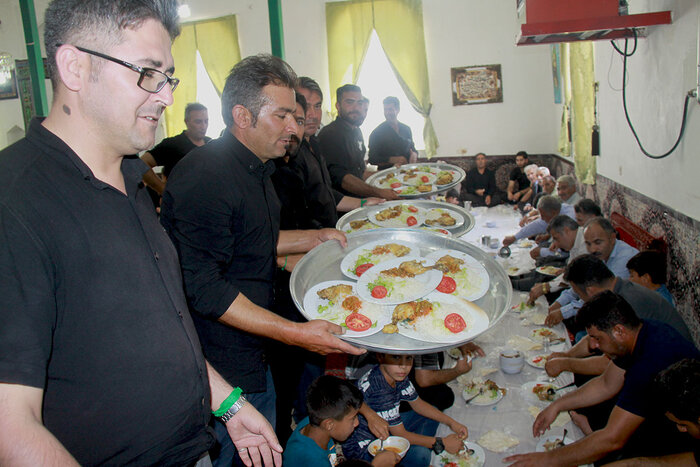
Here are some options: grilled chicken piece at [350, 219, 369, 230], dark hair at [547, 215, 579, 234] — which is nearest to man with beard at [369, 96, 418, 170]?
dark hair at [547, 215, 579, 234]

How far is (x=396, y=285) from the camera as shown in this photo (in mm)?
1704

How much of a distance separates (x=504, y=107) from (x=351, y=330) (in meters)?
8.17

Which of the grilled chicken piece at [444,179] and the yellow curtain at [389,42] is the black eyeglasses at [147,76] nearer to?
the grilled chicken piece at [444,179]

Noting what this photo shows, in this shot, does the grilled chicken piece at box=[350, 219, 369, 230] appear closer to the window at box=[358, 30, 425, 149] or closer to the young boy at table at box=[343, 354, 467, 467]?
the young boy at table at box=[343, 354, 467, 467]

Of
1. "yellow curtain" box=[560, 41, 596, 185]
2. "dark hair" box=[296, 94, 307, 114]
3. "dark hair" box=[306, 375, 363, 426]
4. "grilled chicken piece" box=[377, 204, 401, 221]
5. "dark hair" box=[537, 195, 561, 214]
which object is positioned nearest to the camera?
"dark hair" box=[306, 375, 363, 426]

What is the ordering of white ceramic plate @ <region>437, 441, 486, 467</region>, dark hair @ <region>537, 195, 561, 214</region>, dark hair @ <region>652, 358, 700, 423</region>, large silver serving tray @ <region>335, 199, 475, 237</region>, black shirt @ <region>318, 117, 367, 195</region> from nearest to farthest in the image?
dark hair @ <region>652, 358, 700, 423</region>, white ceramic plate @ <region>437, 441, 486, 467</region>, large silver serving tray @ <region>335, 199, 475, 237</region>, black shirt @ <region>318, 117, 367, 195</region>, dark hair @ <region>537, 195, 561, 214</region>

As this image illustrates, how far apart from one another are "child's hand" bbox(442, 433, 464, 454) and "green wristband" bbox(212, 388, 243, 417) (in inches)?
44.8

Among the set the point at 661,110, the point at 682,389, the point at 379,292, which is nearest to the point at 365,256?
the point at 379,292

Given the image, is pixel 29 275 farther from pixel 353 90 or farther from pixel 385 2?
pixel 385 2

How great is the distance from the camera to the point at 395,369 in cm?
239

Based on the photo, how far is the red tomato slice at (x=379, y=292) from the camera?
1.67 m

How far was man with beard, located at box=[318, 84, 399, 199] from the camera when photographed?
12.7ft

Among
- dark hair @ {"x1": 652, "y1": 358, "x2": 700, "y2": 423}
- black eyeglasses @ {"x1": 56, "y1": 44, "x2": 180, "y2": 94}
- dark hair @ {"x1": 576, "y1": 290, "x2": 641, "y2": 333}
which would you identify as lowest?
dark hair @ {"x1": 652, "y1": 358, "x2": 700, "y2": 423}

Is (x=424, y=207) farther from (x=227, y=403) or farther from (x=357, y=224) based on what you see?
(x=227, y=403)
